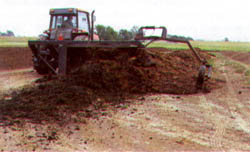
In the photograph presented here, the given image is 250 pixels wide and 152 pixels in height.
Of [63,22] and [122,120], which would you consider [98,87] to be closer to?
[122,120]

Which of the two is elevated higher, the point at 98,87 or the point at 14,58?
the point at 14,58

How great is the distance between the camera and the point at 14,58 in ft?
60.6

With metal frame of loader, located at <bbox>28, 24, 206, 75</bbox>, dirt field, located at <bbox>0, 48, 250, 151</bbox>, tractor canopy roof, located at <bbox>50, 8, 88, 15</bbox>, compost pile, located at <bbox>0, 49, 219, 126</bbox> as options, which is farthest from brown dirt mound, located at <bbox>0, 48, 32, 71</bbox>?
dirt field, located at <bbox>0, 48, 250, 151</bbox>

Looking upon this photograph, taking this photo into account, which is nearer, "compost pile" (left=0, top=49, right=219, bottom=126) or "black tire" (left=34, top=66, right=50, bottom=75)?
"compost pile" (left=0, top=49, right=219, bottom=126)

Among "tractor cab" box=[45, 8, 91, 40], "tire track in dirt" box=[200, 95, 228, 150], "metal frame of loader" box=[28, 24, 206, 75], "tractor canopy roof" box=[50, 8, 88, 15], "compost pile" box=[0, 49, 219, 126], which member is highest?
"tractor canopy roof" box=[50, 8, 88, 15]

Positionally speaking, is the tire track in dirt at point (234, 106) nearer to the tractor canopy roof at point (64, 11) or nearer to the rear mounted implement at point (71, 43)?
the rear mounted implement at point (71, 43)

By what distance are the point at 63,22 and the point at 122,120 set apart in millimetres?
6948

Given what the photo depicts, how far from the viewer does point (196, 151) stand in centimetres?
433

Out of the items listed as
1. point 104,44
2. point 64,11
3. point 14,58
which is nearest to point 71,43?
point 104,44

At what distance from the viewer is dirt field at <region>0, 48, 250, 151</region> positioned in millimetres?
4473

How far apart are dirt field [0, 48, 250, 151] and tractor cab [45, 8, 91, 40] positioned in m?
3.19

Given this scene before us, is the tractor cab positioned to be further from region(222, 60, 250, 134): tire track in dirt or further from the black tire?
region(222, 60, 250, 134): tire track in dirt

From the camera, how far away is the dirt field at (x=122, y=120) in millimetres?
4473

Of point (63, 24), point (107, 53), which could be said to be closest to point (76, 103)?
point (107, 53)
